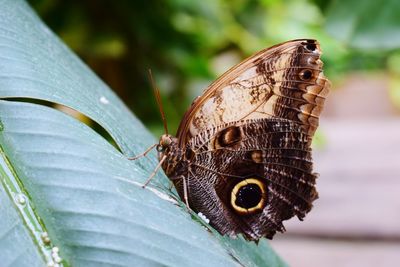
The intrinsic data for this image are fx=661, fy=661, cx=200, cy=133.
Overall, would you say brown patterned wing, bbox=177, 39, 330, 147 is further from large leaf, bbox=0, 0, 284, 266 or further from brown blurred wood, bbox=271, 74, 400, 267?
brown blurred wood, bbox=271, 74, 400, 267

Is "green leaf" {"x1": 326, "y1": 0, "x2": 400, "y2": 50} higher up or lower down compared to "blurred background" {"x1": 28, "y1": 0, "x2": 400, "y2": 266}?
lower down

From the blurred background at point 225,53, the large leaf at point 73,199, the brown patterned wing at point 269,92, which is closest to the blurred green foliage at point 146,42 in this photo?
the blurred background at point 225,53

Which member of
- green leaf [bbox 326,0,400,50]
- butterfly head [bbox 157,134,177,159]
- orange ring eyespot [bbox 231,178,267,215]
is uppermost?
green leaf [bbox 326,0,400,50]

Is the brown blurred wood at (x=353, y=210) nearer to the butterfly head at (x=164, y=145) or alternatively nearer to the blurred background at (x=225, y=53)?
the blurred background at (x=225, y=53)

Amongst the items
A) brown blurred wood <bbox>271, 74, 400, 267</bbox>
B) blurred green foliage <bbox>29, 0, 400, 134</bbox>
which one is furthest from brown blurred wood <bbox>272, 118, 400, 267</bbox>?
blurred green foliage <bbox>29, 0, 400, 134</bbox>

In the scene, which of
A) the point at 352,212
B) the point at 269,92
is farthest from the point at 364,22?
the point at 352,212

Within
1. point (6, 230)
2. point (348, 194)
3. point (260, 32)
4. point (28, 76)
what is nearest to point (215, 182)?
point (28, 76)
